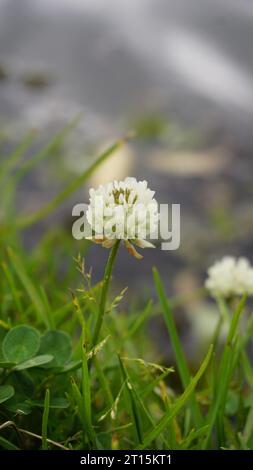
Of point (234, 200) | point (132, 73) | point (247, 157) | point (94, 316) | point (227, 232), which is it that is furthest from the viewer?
point (132, 73)

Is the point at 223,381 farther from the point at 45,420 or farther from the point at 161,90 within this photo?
the point at 161,90

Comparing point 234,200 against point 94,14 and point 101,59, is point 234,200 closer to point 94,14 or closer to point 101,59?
point 101,59

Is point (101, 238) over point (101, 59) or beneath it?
beneath

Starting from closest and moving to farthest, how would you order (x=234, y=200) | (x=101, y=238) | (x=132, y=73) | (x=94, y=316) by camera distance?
(x=101, y=238), (x=94, y=316), (x=234, y=200), (x=132, y=73)

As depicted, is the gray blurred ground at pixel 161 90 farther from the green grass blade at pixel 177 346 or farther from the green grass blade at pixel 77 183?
the green grass blade at pixel 177 346

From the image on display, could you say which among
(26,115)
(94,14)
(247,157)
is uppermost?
(94,14)

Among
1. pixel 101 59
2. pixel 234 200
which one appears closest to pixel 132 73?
pixel 101 59

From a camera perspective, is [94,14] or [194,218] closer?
[194,218]
